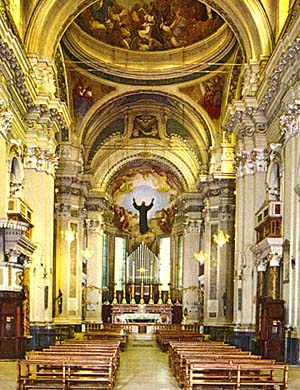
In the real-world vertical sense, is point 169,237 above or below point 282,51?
below

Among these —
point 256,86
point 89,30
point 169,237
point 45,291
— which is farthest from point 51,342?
point 169,237

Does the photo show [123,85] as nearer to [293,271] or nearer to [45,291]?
[45,291]

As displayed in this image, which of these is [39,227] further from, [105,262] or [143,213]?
[143,213]

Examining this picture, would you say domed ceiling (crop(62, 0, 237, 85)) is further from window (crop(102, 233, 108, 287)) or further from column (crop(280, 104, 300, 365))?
column (crop(280, 104, 300, 365))

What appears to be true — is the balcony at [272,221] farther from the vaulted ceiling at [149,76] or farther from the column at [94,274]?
the column at [94,274]

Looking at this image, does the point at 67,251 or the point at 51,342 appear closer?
the point at 51,342

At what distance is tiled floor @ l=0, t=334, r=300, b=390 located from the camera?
13.1 m

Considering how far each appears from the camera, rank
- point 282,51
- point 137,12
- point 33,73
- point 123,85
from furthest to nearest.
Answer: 1. point 123,85
2. point 137,12
3. point 33,73
4. point 282,51

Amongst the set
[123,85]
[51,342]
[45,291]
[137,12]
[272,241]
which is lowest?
[51,342]

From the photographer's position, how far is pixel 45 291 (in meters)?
22.8

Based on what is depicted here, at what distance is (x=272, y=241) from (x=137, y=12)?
50.3ft

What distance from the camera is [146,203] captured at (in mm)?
45094

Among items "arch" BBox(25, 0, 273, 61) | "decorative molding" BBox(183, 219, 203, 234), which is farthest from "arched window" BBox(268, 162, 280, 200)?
"decorative molding" BBox(183, 219, 203, 234)

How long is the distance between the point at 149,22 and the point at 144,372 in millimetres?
18458
